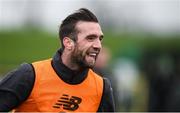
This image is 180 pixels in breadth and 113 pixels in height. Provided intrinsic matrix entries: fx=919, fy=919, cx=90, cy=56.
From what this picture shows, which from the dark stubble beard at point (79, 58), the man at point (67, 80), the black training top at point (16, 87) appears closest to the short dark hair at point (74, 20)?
the man at point (67, 80)

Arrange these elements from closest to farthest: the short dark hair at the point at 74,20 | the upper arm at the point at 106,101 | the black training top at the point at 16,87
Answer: the black training top at the point at 16,87 → the short dark hair at the point at 74,20 → the upper arm at the point at 106,101

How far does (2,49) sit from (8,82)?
551 inches

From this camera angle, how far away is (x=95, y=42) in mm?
8469

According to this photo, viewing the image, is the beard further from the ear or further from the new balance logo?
the new balance logo

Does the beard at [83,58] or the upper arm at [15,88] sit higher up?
the beard at [83,58]

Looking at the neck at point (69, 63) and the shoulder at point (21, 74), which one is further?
the neck at point (69, 63)

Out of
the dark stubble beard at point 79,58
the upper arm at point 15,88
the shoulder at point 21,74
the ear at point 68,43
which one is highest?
the ear at point 68,43

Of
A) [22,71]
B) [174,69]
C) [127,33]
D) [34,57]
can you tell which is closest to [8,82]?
[22,71]

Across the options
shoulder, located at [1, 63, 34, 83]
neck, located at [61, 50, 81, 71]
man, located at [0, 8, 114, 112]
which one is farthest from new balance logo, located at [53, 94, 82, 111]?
shoulder, located at [1, 63, 34, 83]

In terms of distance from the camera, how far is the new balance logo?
8.52 metres

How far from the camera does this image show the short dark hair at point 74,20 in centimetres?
860

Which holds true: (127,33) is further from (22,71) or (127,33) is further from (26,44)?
(22,71)

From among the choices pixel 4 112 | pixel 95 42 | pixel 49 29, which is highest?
pixel 95 42

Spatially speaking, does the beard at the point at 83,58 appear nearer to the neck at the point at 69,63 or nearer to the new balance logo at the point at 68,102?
the neck at the point at 69,63
